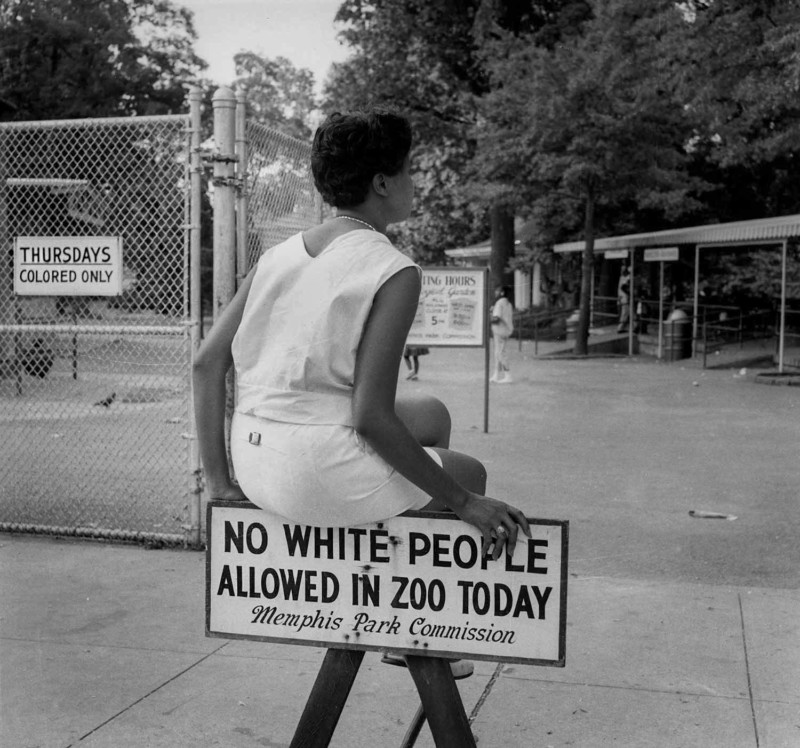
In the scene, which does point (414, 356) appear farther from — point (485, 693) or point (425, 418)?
point (425, 418)

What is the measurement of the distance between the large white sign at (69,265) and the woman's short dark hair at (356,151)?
3.41 metres

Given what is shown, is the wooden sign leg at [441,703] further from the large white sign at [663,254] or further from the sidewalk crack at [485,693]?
the large white sign at [663,254]

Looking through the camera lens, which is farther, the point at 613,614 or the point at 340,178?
the point at 613,614

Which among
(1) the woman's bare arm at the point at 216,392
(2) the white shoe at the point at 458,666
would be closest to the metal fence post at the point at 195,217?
(2) the white shoe at the point at 458,666

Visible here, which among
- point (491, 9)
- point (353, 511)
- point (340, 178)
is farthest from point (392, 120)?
point (491, 9)

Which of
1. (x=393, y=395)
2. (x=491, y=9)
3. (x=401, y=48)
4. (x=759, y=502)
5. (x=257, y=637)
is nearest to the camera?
(x=393, y=395)

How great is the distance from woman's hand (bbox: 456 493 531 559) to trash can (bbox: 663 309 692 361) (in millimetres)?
22578

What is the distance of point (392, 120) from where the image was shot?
240 centimetres

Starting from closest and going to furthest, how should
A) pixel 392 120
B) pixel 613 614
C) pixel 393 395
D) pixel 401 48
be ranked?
1. pixel 393 395
2. pixel 392 120
3. pixel 613 614
4. pixel 401 48

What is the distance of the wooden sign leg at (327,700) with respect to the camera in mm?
2508

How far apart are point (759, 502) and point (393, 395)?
228 inches

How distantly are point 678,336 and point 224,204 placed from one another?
20.3 m

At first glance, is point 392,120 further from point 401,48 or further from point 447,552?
point 401,48

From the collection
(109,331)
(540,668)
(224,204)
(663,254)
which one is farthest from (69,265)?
(663,254)
